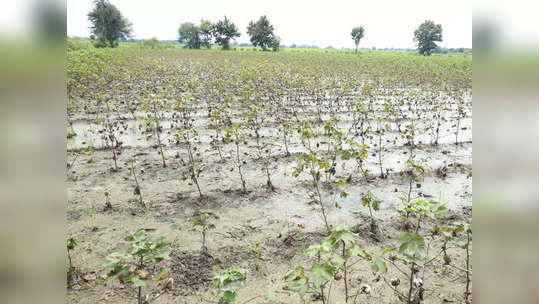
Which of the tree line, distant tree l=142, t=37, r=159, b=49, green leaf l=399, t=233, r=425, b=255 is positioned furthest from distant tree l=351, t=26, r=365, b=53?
green leaf l=399, t=233, r=425, b=255

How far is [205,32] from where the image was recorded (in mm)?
58438

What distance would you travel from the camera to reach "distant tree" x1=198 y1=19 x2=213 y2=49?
56.8 meters

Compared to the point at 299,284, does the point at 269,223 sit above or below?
below

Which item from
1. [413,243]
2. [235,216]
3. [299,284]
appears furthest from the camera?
[235,216]

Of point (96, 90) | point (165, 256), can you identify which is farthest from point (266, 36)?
point (165, 256)

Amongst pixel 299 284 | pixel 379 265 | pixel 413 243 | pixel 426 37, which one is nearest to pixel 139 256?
pixel 299 284

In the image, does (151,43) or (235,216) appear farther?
(151,43)

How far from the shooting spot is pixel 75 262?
10.1 feet

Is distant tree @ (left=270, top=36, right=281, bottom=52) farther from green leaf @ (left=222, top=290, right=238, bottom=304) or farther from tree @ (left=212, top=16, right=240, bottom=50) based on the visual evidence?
green leaf @ (left=222, top=290, right=238, bottom=304)

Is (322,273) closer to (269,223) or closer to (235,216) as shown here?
(269,223)

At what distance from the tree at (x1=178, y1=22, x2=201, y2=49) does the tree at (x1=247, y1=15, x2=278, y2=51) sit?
11688 mm

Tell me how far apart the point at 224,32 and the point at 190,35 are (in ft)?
20.2

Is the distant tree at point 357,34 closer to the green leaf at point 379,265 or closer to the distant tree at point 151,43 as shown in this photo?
the distant tree at point 151,43
